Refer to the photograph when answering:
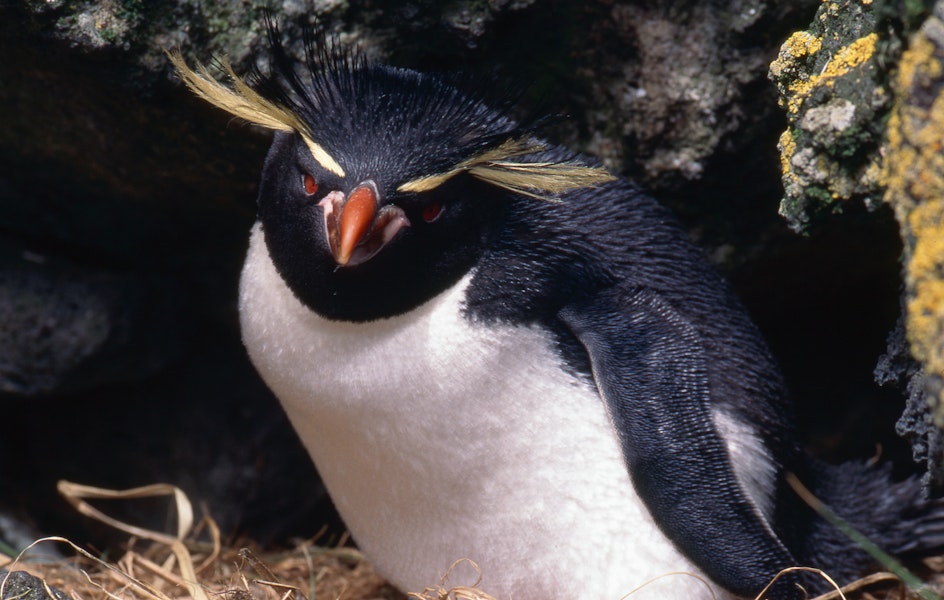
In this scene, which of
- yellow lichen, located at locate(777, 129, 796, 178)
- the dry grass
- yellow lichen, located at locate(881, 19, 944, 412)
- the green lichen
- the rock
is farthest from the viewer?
the rock

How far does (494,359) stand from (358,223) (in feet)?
1.19

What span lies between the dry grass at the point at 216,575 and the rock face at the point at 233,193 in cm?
32

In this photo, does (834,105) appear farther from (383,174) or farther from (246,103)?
(246,103)

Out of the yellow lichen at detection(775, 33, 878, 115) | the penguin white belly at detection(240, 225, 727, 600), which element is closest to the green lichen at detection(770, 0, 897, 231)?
the yellow lichen at detection(775, 33, 878, 115)

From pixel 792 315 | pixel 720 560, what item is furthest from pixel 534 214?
pixel 792 315

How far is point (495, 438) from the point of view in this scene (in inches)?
64.1

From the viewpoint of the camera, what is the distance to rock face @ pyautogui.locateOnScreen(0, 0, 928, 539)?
1.89 meters

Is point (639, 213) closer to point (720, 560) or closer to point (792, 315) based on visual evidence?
point (720, 560)

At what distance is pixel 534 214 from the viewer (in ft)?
5.67

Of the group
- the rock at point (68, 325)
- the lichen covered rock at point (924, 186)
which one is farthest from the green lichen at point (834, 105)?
the rock at point (68, 325)

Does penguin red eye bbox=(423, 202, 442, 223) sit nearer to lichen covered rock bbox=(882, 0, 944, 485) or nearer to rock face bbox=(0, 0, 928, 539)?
rock face bbox=(0, 0, 928, 539)

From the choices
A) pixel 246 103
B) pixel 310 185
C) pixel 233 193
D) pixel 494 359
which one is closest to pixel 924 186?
pixel 494 359

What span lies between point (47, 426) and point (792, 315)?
6.91ft

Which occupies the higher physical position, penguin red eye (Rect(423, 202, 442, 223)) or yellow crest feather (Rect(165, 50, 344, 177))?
yellow crest feather (Rect(165, 50, 344, 177))
